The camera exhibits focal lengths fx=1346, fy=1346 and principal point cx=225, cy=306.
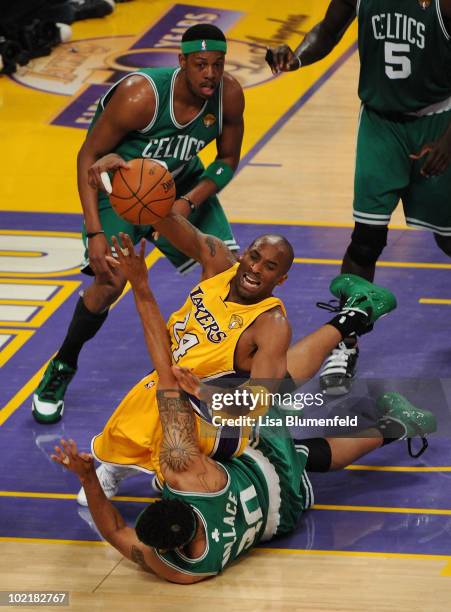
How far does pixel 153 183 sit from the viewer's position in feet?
20.6

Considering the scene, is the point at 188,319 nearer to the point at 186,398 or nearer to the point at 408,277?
the point at 186,398

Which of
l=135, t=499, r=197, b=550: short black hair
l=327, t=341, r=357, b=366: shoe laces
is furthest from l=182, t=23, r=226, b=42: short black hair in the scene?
l=135, t=499, r=197, b=550: short black hair

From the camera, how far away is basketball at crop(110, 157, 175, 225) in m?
6.28

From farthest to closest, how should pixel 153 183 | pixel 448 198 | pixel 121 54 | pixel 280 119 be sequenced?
pixel 121 54 → pixel 280 119 → pixel 448 198 → pixel 153 183

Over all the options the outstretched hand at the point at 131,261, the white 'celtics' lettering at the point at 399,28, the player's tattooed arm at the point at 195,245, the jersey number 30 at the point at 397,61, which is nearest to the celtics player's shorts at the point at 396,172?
the jersey number 30 at the point at 397,61

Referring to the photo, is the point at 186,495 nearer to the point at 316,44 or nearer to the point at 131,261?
the point at 131,261

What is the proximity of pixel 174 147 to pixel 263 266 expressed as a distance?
5.06 ft

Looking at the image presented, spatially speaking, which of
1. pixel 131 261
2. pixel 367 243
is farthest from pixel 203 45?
pixel 131 261

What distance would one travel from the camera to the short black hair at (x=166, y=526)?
217 inches

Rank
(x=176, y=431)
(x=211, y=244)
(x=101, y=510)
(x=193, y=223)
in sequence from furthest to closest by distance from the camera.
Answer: (x=193, y=223)
(x=211, y=244)
(x=176, y=431)
(x=101, y=510)

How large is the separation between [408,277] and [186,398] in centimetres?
352

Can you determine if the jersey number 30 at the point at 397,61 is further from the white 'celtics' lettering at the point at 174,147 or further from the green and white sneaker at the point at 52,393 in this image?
the green and white sneaker at the point at 52,393

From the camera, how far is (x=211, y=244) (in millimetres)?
6711

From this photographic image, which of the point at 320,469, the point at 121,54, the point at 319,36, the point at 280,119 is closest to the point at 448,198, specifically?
the point at 319,36
